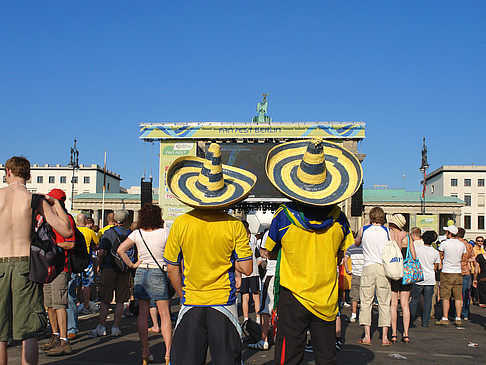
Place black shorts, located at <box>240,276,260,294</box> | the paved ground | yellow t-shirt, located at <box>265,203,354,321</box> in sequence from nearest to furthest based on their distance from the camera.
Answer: yellow t-shirt, located at <box>265,203,354,321</box> < the paved ground < black shorts, located at <box>240,276,260,294</box>

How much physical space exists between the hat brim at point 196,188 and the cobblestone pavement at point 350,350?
123 inches

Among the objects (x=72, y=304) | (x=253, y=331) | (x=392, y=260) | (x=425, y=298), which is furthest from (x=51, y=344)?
(x=425, y=298)

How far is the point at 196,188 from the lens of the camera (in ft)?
14.0

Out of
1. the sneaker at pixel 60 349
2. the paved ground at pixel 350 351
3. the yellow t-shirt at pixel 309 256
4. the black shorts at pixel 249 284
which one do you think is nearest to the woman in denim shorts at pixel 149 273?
the paved ground at pixel 350 351

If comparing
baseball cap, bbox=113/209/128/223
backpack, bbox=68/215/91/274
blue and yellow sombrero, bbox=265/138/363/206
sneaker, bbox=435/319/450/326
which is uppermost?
blue and yellow sombrero, bbox=265/138/363/206

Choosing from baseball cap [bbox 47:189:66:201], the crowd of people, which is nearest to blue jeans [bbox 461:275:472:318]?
the crowd of people

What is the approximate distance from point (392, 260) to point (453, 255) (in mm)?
3953

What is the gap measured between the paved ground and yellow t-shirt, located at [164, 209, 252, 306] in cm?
285

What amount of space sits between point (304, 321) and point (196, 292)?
946 millimetres

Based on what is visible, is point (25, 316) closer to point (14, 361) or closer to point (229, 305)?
point (229, 305)

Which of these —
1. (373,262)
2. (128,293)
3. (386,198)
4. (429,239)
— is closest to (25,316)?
(128,293)

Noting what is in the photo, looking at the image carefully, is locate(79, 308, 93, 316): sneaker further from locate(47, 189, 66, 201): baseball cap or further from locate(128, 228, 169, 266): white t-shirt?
locate(128, 228, 169, 266): white t-shirt

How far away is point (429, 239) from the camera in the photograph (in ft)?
34.0

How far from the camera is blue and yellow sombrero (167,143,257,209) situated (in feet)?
13.4
